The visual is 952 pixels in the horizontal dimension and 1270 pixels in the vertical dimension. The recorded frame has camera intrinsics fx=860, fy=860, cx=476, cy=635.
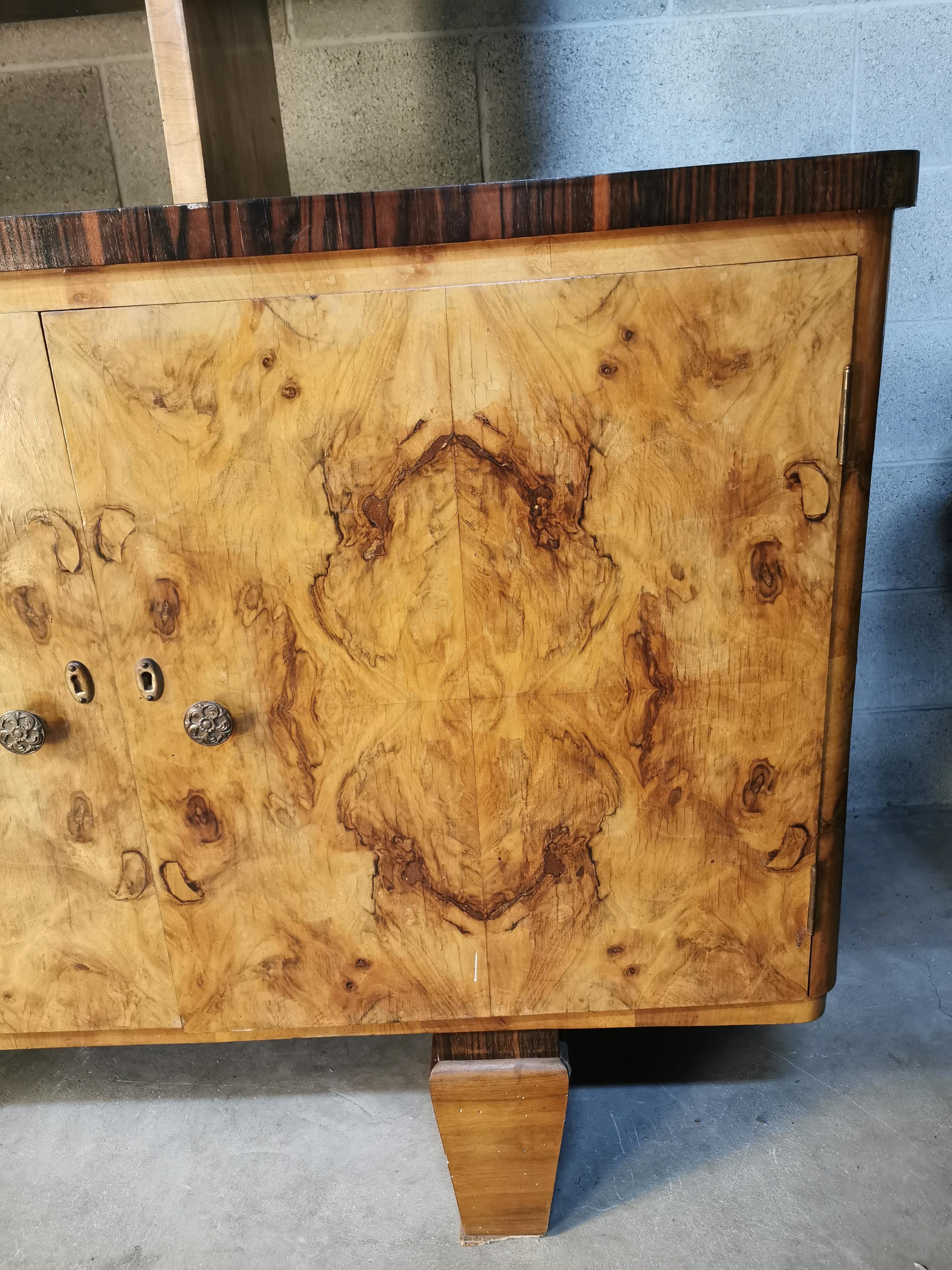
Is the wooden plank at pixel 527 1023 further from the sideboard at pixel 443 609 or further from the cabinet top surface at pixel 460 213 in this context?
the cabinet top surface at pixel 460 213

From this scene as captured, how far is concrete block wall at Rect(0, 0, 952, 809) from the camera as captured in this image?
1245 millimetres

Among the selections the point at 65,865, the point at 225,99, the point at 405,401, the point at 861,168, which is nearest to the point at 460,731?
the point at 405,401

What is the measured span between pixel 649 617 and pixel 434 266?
32cm

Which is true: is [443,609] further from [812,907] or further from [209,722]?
[812,907]

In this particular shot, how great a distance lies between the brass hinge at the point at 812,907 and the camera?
0.77 meters

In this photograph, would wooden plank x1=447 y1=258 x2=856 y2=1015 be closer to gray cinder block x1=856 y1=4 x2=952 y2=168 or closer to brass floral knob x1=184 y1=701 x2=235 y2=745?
brass floral knob x1=184 y1=701 x2=235 y2=745

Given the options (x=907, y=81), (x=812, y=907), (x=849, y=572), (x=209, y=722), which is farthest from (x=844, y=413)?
(x=907, y=81)

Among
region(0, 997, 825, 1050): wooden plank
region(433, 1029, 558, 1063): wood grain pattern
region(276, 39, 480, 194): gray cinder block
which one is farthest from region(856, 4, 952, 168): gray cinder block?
region(433, 1029, 558, 1063): wood grain pattern

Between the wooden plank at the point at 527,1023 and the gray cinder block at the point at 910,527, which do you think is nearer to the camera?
the wooden plank at the point at 527,1023

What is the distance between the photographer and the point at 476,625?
706 mm

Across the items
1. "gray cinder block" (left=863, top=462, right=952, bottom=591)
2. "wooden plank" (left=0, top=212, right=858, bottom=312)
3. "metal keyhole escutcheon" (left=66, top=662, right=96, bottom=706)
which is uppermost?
"wooden plank" (left=0, top=212, right=858, bottom=312)

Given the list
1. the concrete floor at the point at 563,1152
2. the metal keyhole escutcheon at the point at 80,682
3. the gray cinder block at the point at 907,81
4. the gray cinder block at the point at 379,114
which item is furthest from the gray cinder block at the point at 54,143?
the concrete floor at the point at 563,1152

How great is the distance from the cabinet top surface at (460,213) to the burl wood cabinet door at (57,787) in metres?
0.08

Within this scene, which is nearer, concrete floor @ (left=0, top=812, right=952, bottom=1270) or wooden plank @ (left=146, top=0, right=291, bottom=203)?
wooden plank @ (left=146, top=0, right=291, bottom=203)
